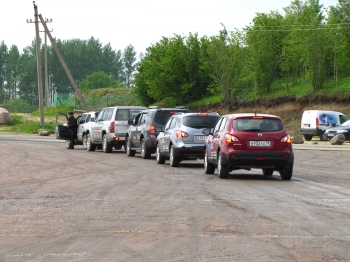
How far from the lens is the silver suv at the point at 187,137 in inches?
930

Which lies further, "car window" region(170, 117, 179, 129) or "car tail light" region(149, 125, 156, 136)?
"car tail light" region(149, 125, 156, 136)

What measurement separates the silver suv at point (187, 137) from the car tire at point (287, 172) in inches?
172

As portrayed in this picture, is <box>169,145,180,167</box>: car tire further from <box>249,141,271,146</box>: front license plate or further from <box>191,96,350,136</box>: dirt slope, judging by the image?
<box>191,96,350,136</box>: dirt slope

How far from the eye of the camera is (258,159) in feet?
62.0

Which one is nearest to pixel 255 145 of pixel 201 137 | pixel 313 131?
pixel 201 137

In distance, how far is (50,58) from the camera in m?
172

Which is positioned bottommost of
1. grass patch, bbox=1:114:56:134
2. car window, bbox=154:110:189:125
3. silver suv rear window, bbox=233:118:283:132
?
grass patch, bbox=1:114:56:134

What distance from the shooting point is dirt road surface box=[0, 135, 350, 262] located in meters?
8.47

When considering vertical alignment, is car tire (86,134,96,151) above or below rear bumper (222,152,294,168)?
below

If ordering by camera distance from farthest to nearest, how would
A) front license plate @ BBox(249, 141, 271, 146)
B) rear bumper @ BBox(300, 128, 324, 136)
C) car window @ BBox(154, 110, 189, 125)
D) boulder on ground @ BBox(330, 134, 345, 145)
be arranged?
rear bumper @ BBox(300, 128, 324, 136), boulder on ground @ BBox(330, 134, 345, 145), car window @ BBox(154, 110, 189, 125), front license plate @ BBox(249, 141, 271, 146)

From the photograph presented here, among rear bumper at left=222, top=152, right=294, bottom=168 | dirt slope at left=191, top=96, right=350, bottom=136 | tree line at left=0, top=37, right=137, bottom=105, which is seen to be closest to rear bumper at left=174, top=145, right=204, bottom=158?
rear bumper at left=222, top=152, right=294, bottom=168

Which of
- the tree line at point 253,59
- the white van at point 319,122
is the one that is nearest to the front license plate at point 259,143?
the white van at point 319,122

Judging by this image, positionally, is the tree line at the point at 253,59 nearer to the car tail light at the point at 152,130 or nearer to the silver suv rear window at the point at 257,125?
the car tail light at the point at 152,130

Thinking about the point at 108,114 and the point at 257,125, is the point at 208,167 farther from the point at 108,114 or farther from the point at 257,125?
the point at 108,114
